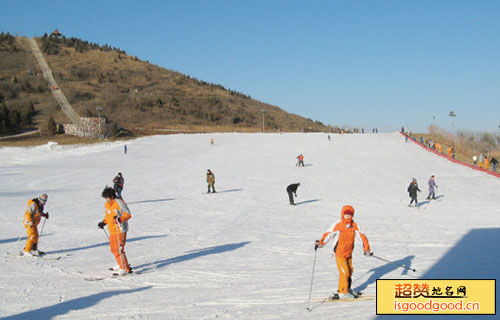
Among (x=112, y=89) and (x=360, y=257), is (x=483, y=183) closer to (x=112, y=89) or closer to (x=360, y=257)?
(x=360, y=257)

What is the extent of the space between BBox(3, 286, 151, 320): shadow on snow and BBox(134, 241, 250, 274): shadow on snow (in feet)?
4.92

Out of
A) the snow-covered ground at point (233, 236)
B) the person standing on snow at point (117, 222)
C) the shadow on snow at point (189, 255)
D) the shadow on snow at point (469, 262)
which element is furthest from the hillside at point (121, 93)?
the person standing on snow at point (117, 222)

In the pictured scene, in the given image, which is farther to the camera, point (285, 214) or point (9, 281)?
point (285, 214)

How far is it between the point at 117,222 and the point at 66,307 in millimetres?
1929

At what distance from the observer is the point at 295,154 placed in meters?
40.1

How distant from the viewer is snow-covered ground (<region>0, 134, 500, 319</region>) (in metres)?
6.50

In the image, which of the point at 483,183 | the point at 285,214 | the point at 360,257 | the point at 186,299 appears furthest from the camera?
the point at 483,183

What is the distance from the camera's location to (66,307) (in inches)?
243

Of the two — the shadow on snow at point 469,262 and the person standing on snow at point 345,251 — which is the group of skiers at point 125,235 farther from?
the shadow on snow at point 469,262

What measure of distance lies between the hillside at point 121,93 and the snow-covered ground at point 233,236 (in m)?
45.8

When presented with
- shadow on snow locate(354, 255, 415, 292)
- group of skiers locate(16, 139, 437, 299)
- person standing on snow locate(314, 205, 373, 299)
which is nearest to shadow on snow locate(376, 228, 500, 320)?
shadow on snow locate(354, 255, 415, 292)

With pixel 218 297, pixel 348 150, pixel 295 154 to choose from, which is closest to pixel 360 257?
pixel 218 297

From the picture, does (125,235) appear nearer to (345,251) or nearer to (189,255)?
(189,255)

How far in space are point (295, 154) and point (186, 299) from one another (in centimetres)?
3397
